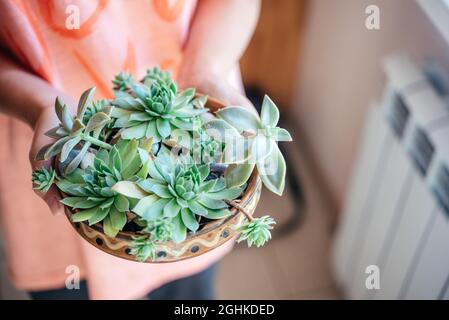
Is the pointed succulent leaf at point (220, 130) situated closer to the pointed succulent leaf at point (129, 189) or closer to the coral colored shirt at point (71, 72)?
the pointed succulent leaf at point (129, 189)

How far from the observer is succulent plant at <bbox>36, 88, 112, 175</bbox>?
47cm

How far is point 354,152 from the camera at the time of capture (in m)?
1.24

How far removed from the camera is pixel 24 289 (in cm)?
79

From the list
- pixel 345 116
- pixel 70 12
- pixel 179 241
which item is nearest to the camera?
pixel 179 241

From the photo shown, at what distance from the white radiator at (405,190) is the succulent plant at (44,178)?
50 cm

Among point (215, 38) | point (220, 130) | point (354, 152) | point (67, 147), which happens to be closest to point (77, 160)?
point (67, 147)

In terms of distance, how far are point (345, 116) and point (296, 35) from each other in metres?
0.24

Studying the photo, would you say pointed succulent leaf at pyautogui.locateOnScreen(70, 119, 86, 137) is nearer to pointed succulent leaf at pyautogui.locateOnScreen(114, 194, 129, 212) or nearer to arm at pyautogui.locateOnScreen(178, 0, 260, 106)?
pointed succulent leaf at pyautogui.locateOnScreen(114, 194, 129, 212)

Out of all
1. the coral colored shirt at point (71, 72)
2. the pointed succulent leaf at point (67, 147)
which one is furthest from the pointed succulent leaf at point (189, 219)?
the coral colored shirt at point (71, 72)

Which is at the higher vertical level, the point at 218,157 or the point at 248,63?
the point at 218,157

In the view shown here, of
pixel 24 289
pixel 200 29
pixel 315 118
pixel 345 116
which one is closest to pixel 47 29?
pixel 200 29

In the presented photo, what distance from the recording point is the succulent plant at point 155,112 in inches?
18.8

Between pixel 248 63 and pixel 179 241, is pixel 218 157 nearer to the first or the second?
pixel 179 241

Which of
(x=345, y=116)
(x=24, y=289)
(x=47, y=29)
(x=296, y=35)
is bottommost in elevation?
(x=24, y=289)
